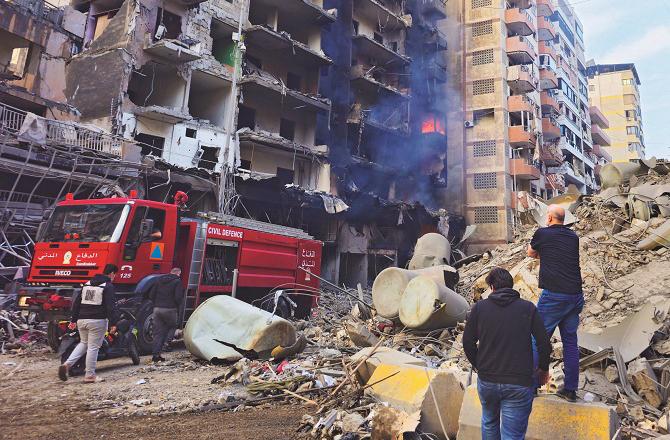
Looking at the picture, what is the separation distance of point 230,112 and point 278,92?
3.15 metres

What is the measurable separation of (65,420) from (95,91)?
16.1m

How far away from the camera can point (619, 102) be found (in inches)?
2640

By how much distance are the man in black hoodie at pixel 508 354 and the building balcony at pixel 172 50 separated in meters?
17.8

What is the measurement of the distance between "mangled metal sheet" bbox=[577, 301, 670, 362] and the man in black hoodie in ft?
10.7

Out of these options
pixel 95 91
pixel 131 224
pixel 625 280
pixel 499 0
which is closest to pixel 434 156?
A: pixel 499 0

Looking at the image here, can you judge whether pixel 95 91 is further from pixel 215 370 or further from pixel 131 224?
pixel 215 370

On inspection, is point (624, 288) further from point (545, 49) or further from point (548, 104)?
point (545, 49)

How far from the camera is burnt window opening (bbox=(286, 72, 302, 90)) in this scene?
24.4 meters

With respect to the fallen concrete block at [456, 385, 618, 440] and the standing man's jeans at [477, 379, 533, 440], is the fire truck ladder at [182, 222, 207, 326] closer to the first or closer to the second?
the fallen concrete block at [456, 385, 618, 440]

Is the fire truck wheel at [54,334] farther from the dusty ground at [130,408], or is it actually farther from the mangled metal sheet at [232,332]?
the mangled metal sheet at [232,332]

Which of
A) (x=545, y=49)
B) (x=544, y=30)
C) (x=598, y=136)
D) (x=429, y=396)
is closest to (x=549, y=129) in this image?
(x=545, y=49)

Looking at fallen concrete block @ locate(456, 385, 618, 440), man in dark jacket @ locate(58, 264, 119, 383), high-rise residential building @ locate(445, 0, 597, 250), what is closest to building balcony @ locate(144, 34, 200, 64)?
man in dark jacket @ locate(58, 264, 119, 383)

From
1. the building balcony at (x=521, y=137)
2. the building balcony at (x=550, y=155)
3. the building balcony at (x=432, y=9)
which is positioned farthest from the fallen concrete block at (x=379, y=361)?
the building balcony at (x=550, y=155)

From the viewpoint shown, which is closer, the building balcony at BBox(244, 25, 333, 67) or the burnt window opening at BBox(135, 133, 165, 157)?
the burnt window opening at BBox(135, 133, 165, 157)
